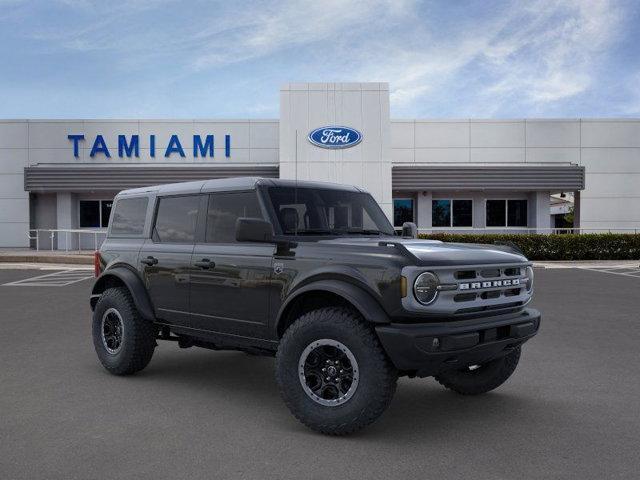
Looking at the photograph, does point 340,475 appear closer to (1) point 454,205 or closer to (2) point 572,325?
(2) point 572,325

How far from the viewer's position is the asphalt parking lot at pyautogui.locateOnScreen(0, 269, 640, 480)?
3.86 m

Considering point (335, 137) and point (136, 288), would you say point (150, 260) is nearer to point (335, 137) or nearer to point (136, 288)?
point (136, 288)

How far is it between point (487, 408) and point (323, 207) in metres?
2.21

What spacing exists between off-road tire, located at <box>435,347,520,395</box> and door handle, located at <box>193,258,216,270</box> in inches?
85.4

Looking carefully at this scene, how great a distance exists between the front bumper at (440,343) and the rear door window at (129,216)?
129 inches

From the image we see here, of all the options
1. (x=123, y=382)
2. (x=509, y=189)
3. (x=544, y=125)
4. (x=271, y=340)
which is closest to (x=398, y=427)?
(x=271, y=340)

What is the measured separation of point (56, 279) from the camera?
17.3 meters

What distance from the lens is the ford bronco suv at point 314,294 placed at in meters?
4.25

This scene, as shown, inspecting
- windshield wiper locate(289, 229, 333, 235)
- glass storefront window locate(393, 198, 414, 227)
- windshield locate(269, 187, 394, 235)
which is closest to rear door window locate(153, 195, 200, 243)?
windshield locate(269, 187, 394, 235)

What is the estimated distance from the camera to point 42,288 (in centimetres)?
1492

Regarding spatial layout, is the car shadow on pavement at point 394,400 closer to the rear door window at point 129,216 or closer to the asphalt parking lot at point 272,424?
the asphalt parking lot at point 272,424

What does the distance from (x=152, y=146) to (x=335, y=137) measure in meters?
9.16

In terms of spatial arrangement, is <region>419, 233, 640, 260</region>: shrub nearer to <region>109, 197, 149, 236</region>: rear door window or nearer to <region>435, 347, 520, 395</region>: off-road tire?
<region>109, 197, 149, 236</region>: rear door window

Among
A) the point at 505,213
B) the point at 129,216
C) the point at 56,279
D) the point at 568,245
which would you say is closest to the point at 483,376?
the point at 129,216
